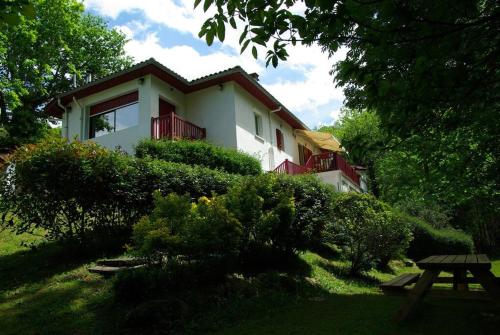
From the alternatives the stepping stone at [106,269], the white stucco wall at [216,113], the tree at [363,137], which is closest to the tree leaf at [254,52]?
the tree at [363,137]

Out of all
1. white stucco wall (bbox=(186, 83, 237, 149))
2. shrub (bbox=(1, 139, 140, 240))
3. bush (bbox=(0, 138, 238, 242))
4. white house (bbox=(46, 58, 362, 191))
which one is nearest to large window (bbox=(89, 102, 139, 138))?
white house (bbox=(46, 58, 362, 191))

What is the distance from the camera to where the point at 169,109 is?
1875cm

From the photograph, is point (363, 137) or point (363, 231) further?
point (363, 231)

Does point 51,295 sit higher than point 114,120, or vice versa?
point 114,120

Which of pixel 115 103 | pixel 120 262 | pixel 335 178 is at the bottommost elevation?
pixel 120 262

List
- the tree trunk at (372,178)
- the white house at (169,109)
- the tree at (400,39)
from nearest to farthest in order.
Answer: the tree at (400,39), the white house at (169,109), the tree trunk at (372,178)

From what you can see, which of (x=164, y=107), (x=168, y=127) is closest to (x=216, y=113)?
(x=164, y=107)

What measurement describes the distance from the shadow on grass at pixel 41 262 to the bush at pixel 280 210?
300 centimetres

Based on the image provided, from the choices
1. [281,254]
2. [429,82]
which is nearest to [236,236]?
[281,254]

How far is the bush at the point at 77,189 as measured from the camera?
808 cm

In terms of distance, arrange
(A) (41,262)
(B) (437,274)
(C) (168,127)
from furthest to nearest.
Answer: (C) (168,127) < (A) (41,262) < (B) (437,274)

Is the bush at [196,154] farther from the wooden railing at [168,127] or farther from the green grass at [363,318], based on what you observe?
the green grass at [363,318]

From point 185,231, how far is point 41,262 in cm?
365

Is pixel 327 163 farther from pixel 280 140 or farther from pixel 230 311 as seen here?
pixel 230 311
